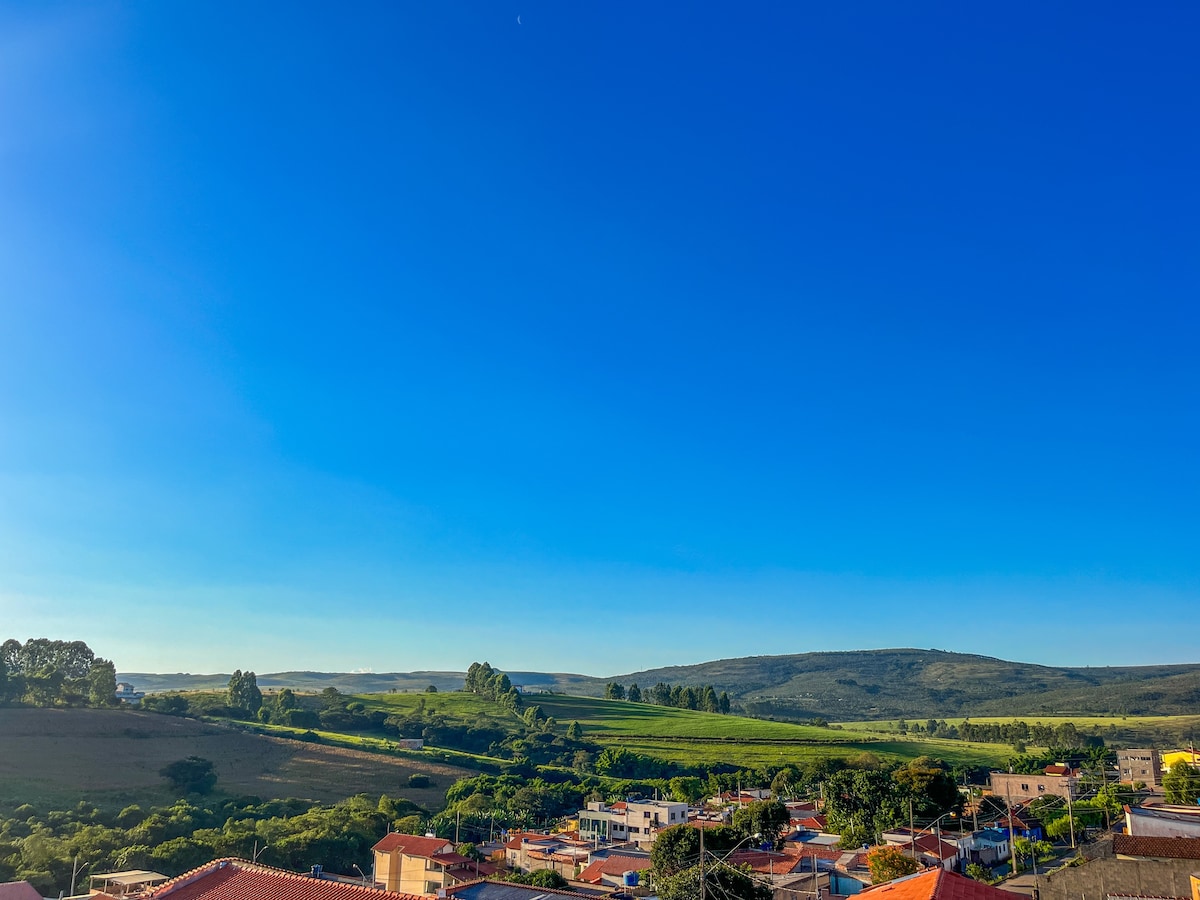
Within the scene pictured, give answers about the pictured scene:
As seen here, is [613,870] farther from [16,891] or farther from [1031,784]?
[1031,784]

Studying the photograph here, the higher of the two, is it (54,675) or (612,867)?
(54,675)

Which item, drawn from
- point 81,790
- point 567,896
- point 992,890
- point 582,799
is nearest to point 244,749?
point 81,790

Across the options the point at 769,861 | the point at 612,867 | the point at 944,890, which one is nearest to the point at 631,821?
the point at 612,867

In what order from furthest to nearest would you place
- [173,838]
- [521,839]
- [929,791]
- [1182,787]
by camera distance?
[929,791] < [521,839] < [1182,787] < [173,838]

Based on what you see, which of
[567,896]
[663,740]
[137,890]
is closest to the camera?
[567,896]

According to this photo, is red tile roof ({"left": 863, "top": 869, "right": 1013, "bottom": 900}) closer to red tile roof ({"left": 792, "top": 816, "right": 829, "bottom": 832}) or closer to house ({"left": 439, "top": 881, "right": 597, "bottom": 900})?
house ({"left": 439, "top": 881, "right": 597, "bottom": 900})

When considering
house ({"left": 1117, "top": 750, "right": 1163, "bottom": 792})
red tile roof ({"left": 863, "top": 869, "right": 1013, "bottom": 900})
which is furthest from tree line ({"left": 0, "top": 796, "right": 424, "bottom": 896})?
house ({"left": 1117, "top": 750, "right": 1163, "bottom": 792})

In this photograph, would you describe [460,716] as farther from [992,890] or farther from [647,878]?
[992,890]
